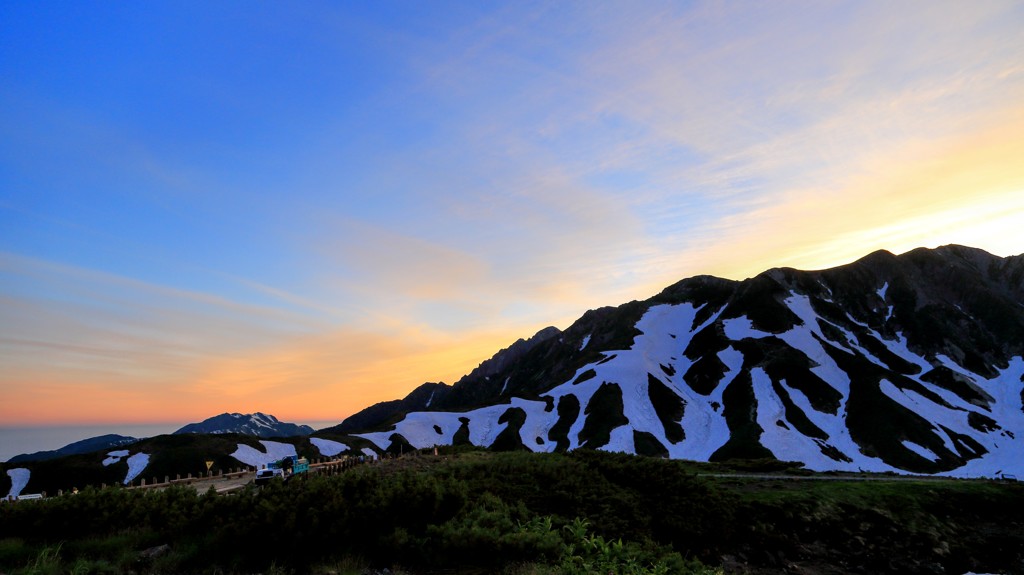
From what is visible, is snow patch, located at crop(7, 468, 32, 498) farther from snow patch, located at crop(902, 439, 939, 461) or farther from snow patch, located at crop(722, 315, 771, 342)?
snow patch, located at crop(722, 315, 771, 342)

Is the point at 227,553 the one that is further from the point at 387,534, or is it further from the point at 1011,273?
the point at 1011,273

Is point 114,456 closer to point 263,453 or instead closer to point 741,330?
point 263,453

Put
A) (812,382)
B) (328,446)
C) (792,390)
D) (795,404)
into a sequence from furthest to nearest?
(812,382) → (792,390) → (795,404) → (328,446)

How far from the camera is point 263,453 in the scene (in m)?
97.0

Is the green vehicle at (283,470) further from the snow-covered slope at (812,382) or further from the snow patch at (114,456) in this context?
the snow-covered slope at (812,382)

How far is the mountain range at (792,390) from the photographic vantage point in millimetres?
104000

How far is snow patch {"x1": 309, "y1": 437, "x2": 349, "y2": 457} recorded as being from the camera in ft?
338

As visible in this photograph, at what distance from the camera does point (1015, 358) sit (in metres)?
154

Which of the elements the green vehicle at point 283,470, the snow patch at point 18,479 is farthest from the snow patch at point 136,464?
the green vehicle at point 283,470

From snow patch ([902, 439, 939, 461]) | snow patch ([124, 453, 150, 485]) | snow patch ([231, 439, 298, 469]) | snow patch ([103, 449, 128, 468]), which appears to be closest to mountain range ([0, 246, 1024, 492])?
snow patch ([902, 439, 939, 461])

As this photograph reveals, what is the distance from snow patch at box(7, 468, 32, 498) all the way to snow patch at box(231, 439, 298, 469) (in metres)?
26.3

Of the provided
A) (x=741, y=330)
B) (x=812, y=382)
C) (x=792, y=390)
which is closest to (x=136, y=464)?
(x=792, y=390)

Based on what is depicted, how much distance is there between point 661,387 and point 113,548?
133 metres

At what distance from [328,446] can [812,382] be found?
112 m
